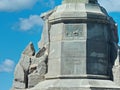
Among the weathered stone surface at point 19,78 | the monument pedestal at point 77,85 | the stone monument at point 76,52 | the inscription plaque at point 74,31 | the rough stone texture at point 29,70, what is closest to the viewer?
the monument pedestal at point 77,85

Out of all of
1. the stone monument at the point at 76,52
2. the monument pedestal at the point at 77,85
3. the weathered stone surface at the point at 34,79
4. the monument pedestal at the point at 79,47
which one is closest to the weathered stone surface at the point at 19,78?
the stone monument at the point at 76,52

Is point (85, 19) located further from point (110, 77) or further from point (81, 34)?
point (110, 77)

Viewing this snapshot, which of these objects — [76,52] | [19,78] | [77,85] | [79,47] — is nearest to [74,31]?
[79,47]

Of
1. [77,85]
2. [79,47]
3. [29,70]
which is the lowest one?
[77,85]

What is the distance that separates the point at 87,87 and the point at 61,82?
1.27m

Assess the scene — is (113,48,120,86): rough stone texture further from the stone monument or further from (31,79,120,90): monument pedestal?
(31,79,120,90): monument pedestal

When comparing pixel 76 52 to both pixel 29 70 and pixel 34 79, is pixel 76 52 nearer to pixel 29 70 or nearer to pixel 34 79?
pixel 34 79

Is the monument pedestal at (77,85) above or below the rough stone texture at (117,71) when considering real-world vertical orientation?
below

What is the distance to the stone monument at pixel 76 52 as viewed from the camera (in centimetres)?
1900

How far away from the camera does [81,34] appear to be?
19.5 metres

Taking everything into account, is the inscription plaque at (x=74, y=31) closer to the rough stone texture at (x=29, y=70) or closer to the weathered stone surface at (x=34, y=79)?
the rough stone texture at (x=29, y=70)

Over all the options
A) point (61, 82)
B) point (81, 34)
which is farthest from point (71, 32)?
point (61, 82)

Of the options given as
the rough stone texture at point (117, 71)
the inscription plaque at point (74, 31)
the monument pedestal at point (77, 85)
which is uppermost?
the inscription plaque at point (74, 31)

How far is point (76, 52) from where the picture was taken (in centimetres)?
1933
